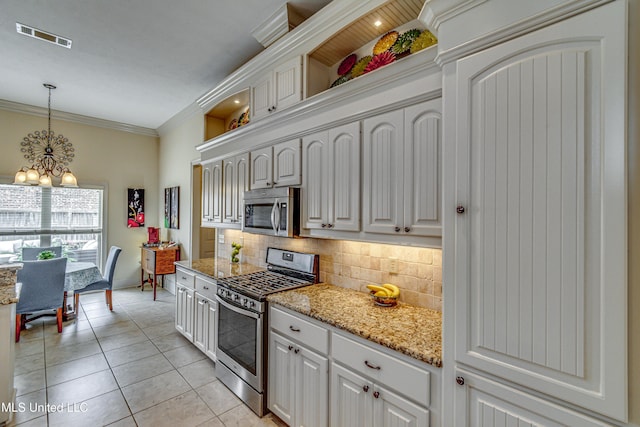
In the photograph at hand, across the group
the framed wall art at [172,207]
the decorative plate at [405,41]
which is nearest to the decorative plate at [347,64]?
the decorative plate at [405,41]

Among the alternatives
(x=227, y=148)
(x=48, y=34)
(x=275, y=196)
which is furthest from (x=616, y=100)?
(x=48, y=34)

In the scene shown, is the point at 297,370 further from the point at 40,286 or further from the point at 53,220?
the point at 53,220

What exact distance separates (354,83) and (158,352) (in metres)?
3.40

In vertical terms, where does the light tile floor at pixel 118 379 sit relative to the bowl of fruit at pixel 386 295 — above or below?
below

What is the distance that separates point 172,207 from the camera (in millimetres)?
5520

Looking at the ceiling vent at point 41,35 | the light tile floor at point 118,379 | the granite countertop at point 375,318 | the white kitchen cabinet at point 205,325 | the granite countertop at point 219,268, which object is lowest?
the light tile floor at point 118,379

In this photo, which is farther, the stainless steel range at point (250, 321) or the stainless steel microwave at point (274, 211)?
the stainless steel microwave at point (274, 211)

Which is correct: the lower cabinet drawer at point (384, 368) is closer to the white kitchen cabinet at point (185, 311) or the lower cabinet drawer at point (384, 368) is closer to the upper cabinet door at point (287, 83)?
the upper cabinet door at point (287, 83)

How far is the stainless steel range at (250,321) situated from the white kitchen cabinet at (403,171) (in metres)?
0.96

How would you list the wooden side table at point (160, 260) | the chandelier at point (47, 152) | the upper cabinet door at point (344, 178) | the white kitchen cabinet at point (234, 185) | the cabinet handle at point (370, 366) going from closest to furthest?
1. the cabinet handle at point (370, 366)
2. the upper cabinet door at point (344, 178)
3. the white kitchen cabinet at point (234, 185)
4. the chandelier at point (47, 152)
5. the wooden side table at point (160, 260)

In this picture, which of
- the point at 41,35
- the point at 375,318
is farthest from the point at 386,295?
the point at 41,35

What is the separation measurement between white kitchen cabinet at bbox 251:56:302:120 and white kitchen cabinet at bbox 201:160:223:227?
0.99 meters

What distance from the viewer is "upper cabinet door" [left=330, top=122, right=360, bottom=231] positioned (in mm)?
2023

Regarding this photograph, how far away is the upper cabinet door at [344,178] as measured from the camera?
2.02m
